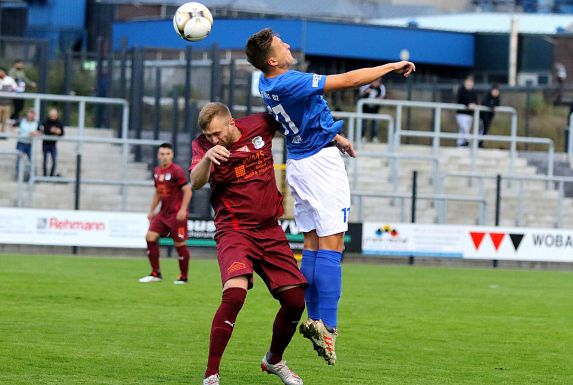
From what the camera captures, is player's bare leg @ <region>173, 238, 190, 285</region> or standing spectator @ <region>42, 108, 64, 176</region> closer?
player's bare leg @ <region>173, 238, 190, 285</region>

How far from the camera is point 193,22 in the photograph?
937cm

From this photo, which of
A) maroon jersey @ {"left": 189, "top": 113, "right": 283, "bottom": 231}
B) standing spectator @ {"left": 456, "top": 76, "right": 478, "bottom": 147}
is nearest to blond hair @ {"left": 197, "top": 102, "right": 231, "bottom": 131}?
maroon jersey @ {"left": 189, "top": 113, "right": 283, "bottom": 231}

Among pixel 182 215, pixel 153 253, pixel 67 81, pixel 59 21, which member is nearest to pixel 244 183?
pixel 182 215

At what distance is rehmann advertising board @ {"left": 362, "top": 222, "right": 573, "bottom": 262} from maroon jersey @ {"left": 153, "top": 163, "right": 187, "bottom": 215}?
6.74 m

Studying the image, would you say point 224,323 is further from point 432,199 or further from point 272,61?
point 432,199

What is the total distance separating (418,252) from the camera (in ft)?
79.0

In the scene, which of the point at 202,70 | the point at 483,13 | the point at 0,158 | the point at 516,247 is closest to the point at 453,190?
the point at 516,247

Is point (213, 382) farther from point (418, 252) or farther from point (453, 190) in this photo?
point (453, 190)

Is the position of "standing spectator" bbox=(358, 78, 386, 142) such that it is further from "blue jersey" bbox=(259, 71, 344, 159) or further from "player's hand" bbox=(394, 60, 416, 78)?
"player's hand" bbox=(394, 60, 416, 78)

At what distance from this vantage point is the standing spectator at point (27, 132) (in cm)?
2377

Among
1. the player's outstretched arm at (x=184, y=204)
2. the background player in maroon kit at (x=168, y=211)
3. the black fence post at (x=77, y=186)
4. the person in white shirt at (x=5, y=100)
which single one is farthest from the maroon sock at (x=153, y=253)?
the person in white shirt at (x=5, y=100)

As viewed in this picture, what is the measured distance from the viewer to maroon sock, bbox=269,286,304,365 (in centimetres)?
844

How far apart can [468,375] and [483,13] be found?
39090 mm

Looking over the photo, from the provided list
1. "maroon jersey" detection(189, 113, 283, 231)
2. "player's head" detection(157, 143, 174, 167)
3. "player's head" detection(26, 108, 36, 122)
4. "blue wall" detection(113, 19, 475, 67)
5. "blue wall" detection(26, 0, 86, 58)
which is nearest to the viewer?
"maroon jersey" detection(189, 113, 283, 231)
